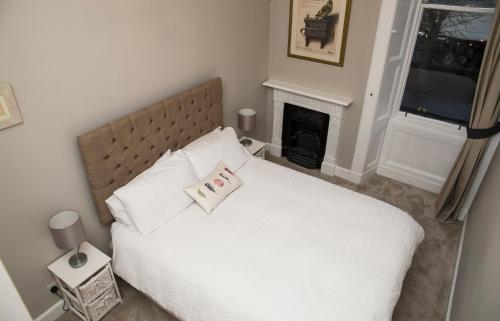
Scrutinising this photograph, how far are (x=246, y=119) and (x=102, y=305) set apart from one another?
6.93ft

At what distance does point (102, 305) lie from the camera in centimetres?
244

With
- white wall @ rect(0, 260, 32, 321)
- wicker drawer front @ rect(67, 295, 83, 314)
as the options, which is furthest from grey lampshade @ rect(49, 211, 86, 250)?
white wall @ rect(0, 260, 32, 321)

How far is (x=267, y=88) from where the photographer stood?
4.06m

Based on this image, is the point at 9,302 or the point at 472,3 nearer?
the point at 9,302

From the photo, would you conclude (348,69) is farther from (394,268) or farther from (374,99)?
(394,268)

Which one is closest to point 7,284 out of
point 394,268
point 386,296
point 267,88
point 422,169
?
point 386,296

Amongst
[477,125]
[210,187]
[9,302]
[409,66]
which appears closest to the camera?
[9,302]

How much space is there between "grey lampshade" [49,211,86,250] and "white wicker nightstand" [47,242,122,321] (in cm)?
22

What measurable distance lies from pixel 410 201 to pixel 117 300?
2992mm

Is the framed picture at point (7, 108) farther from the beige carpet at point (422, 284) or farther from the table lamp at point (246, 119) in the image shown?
the table lamp at point (246, 119)

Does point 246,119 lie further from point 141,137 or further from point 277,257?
point 277,257

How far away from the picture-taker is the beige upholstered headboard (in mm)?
2312

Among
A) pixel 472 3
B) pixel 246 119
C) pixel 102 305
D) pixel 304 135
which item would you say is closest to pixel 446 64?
pixel 472 3

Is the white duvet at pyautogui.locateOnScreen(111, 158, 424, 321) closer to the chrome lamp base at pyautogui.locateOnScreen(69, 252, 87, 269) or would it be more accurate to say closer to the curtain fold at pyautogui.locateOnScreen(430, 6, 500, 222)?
the chrome lamp base at pyautogui.locateOnScreen(69, 252, 87, 269)
